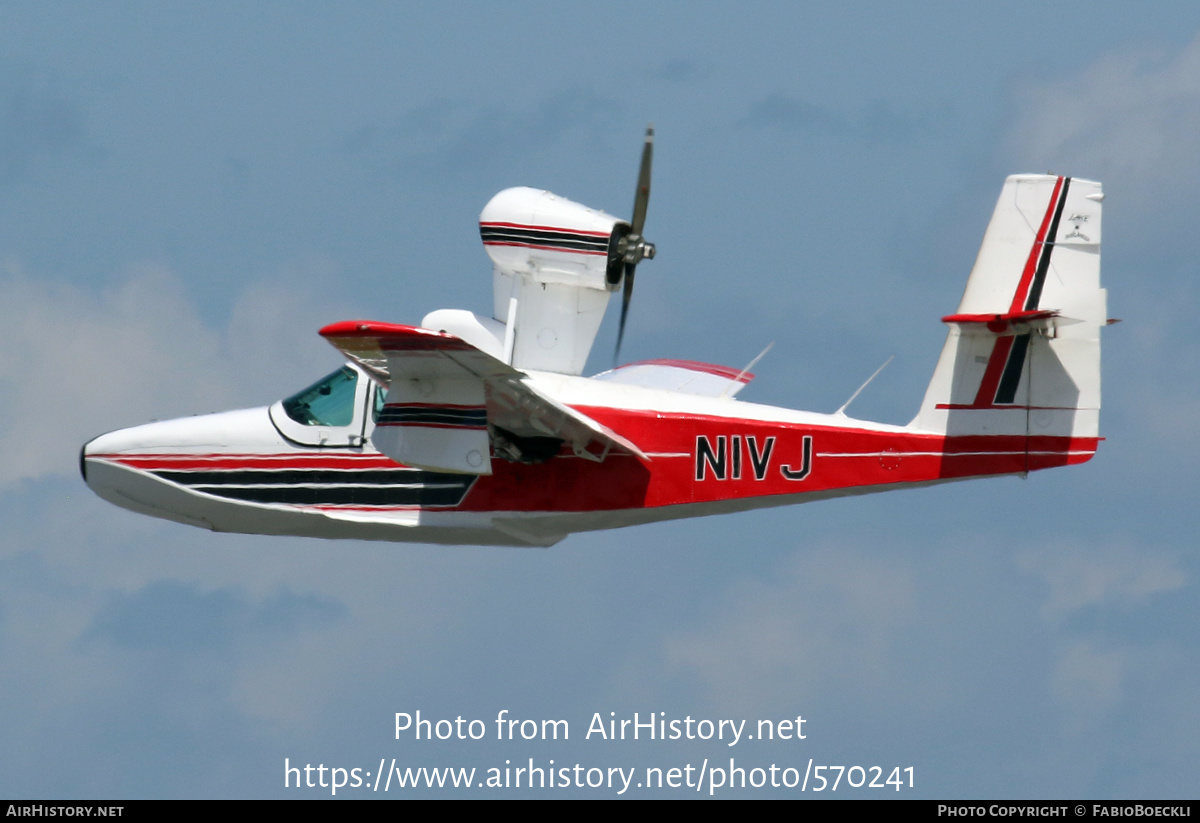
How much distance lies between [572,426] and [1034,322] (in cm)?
496

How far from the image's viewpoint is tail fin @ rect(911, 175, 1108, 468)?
66.1ft

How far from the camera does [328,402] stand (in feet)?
71.8

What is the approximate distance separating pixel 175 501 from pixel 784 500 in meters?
7.03

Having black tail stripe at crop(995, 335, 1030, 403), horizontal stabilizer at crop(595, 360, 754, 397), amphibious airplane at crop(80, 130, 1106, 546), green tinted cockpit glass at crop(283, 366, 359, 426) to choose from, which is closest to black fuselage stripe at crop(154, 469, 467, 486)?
amphibious airplane at crop(80, 130, 1106, 546)

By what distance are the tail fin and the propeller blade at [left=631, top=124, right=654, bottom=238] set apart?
4014mm

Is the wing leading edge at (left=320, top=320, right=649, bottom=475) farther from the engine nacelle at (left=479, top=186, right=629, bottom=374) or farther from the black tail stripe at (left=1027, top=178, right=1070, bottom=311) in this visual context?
the black tail stripe at (left=1027, top=178, right=1070, bottom=311)

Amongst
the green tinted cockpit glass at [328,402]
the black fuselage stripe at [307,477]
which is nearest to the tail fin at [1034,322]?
the black fuselage stripe at [307,477]

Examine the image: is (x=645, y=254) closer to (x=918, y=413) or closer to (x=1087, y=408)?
(x=918, y=413)

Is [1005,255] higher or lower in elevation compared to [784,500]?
higher

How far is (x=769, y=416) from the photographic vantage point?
21062 millimetres

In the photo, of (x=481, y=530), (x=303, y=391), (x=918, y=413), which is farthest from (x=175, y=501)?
(x=918, y=413)

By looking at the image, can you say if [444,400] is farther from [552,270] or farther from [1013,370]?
[1013,370]

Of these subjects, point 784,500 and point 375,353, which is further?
point 784,500

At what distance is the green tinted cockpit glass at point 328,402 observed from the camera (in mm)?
21797
